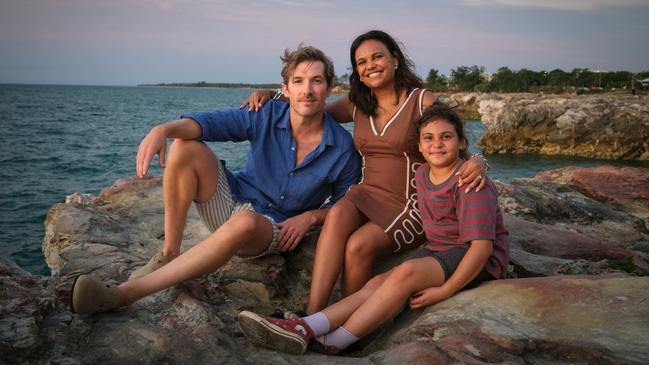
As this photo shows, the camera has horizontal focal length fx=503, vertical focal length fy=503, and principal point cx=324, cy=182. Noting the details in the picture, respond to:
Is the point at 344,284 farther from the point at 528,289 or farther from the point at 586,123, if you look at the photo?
the point at 586,123

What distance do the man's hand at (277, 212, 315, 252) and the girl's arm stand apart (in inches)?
40.3

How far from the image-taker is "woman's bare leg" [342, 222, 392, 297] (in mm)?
3457

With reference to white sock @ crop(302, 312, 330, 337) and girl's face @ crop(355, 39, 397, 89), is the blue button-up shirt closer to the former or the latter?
girl's face @ crop(355, 39, 397, 89)

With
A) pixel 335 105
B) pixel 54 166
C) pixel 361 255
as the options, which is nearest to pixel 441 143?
pixel 361 255

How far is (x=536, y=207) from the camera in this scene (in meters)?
5.94

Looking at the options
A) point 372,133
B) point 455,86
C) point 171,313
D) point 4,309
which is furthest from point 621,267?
point 455,86

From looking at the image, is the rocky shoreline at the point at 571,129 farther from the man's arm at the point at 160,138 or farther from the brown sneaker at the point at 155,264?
the brown sneaker at the point at 155,264

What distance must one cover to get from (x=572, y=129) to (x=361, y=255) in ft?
66.6

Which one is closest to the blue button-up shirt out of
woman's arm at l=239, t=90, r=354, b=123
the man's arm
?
woman's arm at l=239, t=90, r=354, b=123

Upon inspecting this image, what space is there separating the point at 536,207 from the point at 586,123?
17.3 m

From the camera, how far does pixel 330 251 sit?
3393 millimetres

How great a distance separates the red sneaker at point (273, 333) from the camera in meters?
2.67

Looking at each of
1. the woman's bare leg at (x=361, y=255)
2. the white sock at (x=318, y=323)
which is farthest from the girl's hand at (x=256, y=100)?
the white sock at (x=318, y=323)

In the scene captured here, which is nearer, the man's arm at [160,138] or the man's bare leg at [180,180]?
the man's arm at [160,138]
